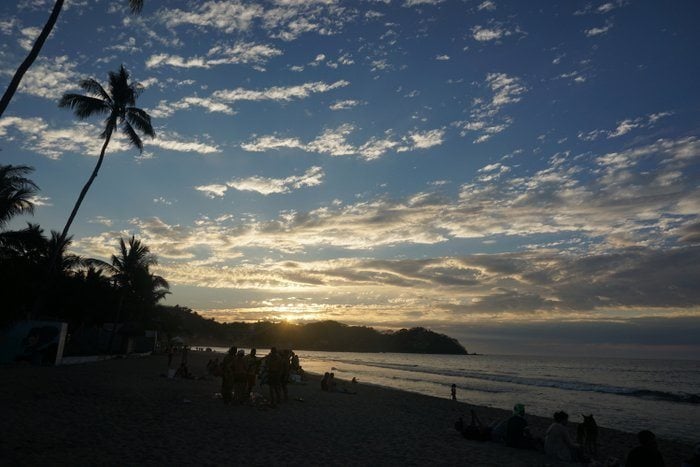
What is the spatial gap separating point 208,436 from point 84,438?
90.1 inches

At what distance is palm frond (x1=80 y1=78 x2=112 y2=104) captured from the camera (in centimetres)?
2291

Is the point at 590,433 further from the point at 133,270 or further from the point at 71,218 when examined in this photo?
the point at 133,270

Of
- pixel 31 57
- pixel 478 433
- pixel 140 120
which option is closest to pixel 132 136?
pixel 140 120

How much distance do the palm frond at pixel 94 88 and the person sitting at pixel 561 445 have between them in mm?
24935

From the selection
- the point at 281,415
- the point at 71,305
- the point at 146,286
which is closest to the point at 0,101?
the point at 281,415

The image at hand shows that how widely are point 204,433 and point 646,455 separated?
8288mm

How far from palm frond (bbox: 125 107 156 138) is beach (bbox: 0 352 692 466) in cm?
1392

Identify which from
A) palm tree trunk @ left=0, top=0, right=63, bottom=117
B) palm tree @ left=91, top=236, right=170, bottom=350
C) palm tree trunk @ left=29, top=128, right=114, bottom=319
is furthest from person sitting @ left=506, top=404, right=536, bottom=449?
palm tree @ left=91, top=236, right=170, bottom=350

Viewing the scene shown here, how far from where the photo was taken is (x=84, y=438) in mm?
7902

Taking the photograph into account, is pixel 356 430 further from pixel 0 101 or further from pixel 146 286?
pixel 146 286

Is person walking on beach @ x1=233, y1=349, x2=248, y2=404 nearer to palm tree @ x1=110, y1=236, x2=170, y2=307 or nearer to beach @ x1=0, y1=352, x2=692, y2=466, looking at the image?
beach @ x1=0, y1=352, x2=692, y2=466

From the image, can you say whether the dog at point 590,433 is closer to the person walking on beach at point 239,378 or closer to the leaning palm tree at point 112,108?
the person walking on beach at point 239,378

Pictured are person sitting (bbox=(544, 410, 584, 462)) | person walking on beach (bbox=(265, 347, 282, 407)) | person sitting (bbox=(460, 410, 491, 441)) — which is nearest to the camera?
person sitting (bbox=(544, 410, 584, 462))

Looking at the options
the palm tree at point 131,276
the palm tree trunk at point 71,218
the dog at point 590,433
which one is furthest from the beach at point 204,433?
the palm tree at point 131,276
